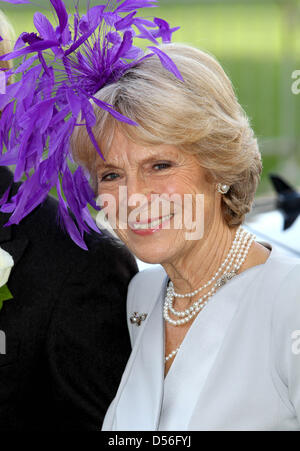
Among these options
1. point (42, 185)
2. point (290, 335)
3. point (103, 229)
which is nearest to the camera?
point (290, 335)

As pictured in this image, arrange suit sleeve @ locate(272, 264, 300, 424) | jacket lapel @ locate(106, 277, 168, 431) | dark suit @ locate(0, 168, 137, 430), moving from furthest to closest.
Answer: dark suit @ locate(0, 168, 137, 430)
jacket lapel @ locate(106, 277, 168, 431)
suit sleeve @ locate(272, 264, 300, 424)

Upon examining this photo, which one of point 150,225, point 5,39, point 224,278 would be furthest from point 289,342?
point 5,39

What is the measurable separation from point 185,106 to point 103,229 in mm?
600

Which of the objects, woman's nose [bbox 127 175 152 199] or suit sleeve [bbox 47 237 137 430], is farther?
suit sleeve [bbox 47 237 137 430]

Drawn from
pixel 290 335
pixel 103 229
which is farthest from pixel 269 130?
pixel 290 335

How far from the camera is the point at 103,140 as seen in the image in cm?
166

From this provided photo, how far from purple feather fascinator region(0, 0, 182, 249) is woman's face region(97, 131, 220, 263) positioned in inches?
3.1

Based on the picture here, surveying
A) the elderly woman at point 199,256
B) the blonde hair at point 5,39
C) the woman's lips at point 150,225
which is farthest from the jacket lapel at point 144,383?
the blonde hair at point 5,39

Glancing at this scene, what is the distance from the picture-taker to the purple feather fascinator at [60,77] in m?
1.56

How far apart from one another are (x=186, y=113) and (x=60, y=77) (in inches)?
12.9

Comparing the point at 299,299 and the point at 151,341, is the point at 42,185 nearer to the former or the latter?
the point at 151,341

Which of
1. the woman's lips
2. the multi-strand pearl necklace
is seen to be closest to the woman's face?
the woman's lips

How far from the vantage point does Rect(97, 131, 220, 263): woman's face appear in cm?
162

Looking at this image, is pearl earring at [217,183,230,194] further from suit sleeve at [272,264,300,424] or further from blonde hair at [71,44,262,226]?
suit sleeve at [272,264,300,424]
